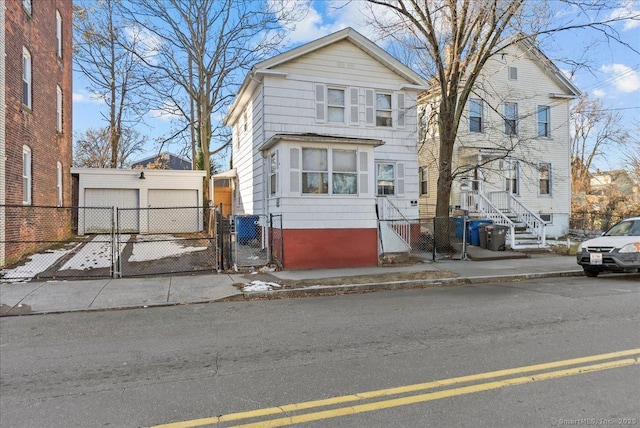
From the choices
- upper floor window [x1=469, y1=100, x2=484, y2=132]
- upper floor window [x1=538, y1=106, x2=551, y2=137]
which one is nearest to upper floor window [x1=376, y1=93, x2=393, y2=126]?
upper floor window [x1=469, y1=100, x2=484, y2=132]

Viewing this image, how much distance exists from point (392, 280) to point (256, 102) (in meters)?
9.22

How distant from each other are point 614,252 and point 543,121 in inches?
528

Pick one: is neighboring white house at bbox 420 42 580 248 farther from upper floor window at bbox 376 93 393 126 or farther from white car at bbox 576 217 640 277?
white car at bbox 576 217 640 277

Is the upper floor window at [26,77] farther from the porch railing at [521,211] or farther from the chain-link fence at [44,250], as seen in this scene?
the porch railing at [521,211]

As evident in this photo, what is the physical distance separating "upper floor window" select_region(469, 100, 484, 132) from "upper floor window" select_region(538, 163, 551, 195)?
13.9 feet

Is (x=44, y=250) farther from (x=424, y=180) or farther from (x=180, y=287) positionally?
(x=424, y=180)

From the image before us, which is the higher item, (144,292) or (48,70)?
(48,70)

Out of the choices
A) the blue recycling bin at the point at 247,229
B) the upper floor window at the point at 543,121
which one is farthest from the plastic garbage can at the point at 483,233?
the upper floor window at the point at 543,121

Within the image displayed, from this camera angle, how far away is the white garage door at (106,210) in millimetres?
19734

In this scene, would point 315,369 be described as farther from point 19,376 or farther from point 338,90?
point 338,90

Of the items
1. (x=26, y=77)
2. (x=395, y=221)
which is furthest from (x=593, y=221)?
(x=26, y=77)

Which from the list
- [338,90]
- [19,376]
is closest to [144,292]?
[19,376]

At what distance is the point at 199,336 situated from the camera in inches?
228

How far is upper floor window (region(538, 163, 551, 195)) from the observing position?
2111 cm
